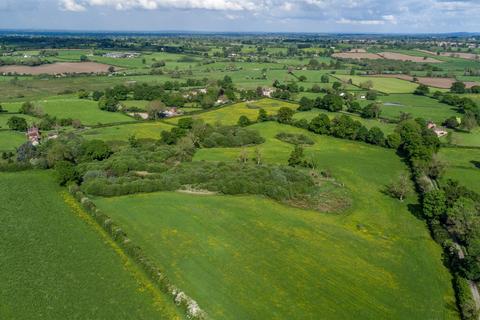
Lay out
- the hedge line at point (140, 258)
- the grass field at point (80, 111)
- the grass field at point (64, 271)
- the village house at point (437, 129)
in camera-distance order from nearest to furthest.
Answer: the grass field at point (64, 271) → the hedge line at point (140, 258) → the village house at point (437, 129) → the grass field at point (80, 111)

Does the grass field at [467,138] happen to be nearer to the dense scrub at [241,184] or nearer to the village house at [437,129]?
the village house at [437,129]

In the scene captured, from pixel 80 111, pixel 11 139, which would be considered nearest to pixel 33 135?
pixel 11 139

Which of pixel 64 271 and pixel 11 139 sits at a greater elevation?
pixel 11 139

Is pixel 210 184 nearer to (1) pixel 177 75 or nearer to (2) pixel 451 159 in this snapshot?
(2) pixel 451 159

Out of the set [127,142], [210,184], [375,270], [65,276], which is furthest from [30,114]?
[375,270]

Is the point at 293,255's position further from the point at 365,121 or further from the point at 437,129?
the point at 365,121

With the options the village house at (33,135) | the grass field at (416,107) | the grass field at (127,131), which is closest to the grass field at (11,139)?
the village house at (33,135)
